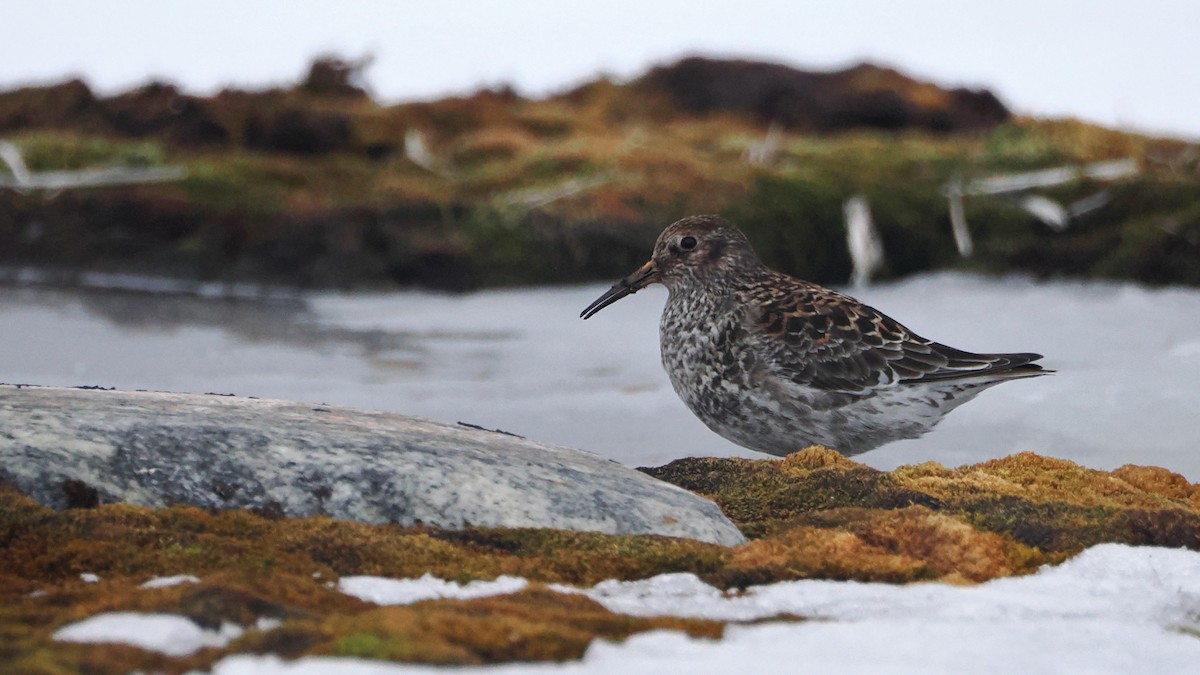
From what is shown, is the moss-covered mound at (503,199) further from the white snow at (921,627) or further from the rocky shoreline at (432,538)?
the white snow at (921,627)

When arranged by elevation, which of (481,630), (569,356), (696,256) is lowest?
(569,356)

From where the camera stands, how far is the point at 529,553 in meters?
4.73

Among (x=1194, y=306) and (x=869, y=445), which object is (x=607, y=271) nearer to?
(x=1194, y=306)

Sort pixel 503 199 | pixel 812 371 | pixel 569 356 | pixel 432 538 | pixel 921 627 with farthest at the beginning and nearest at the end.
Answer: pixel 503 199 < pixel 569 356 < pixel 812 371 < pixel 432 538 < pixel 921 627

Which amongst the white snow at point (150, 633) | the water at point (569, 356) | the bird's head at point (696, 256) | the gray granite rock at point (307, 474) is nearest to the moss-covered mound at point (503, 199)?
the water at point (569, 356)

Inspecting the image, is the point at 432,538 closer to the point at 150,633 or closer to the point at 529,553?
the point at 529,553

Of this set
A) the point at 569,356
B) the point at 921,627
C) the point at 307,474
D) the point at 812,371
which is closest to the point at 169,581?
the point at 307,474

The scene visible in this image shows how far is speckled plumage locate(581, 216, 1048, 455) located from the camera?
22.4 feet

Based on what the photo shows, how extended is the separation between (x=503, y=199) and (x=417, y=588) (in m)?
10.6

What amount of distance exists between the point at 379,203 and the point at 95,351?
4904mm

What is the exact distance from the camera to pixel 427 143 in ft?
62.9

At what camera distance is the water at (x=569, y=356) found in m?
7.91

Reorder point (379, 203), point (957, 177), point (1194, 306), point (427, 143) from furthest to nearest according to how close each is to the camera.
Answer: point (427, 143) < point (957, 177) < point (379, 203) < point (1194, 306)

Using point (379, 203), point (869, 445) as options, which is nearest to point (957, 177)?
point (379, 203)
